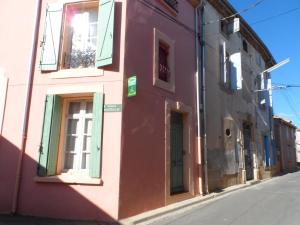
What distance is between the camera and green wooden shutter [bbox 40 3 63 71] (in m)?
7.64

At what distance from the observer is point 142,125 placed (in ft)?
25.1

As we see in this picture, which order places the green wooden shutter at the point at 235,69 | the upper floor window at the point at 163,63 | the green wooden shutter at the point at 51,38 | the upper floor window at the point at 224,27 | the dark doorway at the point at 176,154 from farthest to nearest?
the upper floor window at the point at 224,27 < the green wooden shutter at the point at 235,69 < the dark doorway at the point at 176,154 < the upper floor window at the point at 163,63 < the green wooden shutter at the point at 51,38

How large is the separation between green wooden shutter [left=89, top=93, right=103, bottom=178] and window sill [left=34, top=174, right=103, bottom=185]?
12 cm

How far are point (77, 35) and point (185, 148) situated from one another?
181 inches

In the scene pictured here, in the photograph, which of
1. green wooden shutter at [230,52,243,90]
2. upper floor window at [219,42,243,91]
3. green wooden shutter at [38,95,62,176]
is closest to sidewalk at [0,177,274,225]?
green wooden shutter at [38,95,62,176]

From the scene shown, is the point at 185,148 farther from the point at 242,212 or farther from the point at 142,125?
the point at 242,212

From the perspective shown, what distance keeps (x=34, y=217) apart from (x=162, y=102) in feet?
14.0

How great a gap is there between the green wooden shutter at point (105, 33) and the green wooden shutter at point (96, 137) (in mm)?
861

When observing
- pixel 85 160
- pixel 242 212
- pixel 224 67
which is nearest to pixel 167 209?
pixel 242 212

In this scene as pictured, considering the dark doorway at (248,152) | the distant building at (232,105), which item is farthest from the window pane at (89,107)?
the dark doorway at (248,152)

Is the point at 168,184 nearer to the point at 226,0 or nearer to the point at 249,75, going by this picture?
the point at 226,0

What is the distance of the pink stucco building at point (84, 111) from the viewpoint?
6.84 metres

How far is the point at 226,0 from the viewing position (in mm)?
13719

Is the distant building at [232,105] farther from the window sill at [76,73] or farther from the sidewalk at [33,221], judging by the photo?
the sidewalk at [33,221]
